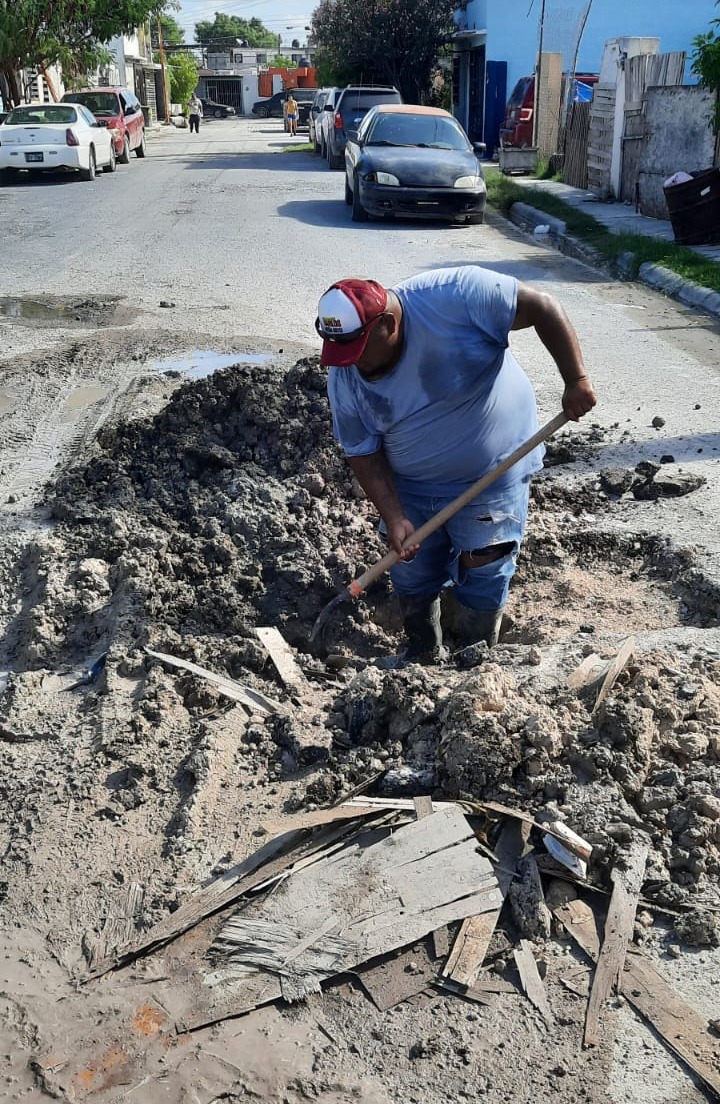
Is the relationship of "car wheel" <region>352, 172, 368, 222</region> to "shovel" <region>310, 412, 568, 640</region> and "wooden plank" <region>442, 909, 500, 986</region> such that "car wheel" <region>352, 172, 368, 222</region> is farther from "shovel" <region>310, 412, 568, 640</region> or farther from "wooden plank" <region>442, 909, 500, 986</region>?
"wooden plank" <region>442, 909, 500, 986</region>

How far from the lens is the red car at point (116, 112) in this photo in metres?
26.4

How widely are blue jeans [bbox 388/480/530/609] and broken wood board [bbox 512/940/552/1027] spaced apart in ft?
5.48

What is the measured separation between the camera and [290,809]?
3311 mm

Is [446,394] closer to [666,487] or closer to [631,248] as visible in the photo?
[666,487]

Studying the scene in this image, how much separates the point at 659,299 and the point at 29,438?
682 centimetres

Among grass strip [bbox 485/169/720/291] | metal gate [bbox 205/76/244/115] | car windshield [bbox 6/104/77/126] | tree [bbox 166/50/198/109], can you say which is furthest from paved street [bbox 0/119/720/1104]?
metal gate [bbox 205/76/244/115]

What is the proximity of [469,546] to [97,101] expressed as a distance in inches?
1084

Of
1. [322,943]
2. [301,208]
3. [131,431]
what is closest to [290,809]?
[322,943]

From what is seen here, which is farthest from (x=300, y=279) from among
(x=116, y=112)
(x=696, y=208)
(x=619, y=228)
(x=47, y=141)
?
(x=116, y=112)

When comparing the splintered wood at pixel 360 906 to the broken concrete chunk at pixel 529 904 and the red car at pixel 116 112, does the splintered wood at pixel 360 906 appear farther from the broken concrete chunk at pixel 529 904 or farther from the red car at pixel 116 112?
the red car at pixel 116 112

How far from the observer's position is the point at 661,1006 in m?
2.61

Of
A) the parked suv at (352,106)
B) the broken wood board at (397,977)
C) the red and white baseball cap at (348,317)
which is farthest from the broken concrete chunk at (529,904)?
the parked suv at (352,106)

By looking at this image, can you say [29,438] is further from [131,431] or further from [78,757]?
[78,757]

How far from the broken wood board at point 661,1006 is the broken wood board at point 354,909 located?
242 millimetres
